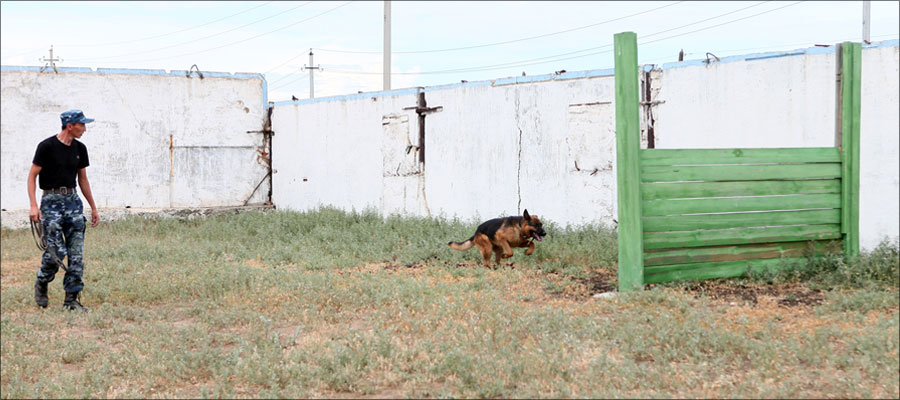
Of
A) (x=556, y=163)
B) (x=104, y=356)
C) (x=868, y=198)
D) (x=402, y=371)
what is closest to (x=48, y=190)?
(x=104, y=356)

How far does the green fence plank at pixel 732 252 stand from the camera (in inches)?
301

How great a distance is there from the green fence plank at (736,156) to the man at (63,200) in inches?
233

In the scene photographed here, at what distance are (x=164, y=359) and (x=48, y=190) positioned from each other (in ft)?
9.73

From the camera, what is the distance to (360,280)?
827 cm

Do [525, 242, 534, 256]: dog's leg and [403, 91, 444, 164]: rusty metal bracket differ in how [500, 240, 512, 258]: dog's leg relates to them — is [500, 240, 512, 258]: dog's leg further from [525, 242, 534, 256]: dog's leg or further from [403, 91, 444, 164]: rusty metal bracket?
[403, 91, 444, 164]: rusty metal bracket

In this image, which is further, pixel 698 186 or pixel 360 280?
pixel 360 280

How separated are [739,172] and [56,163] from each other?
7.23m

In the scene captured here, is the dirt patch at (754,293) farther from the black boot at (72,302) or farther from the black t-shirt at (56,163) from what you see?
the black t-shirt at (56,163)

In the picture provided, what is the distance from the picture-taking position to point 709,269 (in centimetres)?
784

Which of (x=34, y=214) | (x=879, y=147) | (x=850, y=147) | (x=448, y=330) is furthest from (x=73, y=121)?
(x=879, y=147)

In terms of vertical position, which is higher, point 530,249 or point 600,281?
point 530,249

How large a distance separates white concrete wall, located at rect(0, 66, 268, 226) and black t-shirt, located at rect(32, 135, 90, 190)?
31.6 feet

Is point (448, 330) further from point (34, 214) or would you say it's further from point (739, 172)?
point (34, 214)

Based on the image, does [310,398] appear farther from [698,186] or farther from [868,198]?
[868,198]
